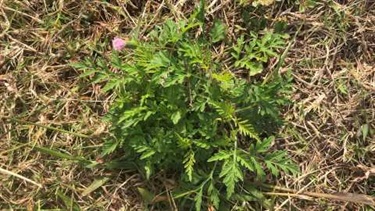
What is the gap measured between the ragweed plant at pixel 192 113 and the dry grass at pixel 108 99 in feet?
0.64

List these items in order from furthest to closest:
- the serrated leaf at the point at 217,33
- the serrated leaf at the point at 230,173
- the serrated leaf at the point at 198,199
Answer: the serrated leaf at the point at 217,33, the serrated leaf at the point at 198,199, the serrated leaf at the point at 230,173

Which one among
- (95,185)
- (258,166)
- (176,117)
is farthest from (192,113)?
(95,185)

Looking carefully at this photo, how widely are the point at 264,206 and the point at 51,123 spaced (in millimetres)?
1130

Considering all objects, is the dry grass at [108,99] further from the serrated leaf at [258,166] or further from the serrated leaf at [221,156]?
the serrated leaf at [221,156]

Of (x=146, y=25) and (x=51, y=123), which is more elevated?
(x=146, y=25)

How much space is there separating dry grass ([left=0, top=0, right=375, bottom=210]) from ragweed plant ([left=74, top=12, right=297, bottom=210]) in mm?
196

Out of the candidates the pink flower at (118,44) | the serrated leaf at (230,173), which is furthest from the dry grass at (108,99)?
the serrated leaf at (230,173)

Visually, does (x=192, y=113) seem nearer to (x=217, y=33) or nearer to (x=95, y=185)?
(x=217, y=33)

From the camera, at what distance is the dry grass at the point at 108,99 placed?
10.0 ft

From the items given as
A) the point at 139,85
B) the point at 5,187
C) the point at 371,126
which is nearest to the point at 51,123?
the point at 5,187

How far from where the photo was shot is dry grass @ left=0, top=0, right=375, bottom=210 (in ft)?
10.0

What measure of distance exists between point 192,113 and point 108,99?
1.62 feet

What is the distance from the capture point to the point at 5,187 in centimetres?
308

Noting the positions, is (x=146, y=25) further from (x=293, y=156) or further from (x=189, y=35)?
(x=293, y=156)
